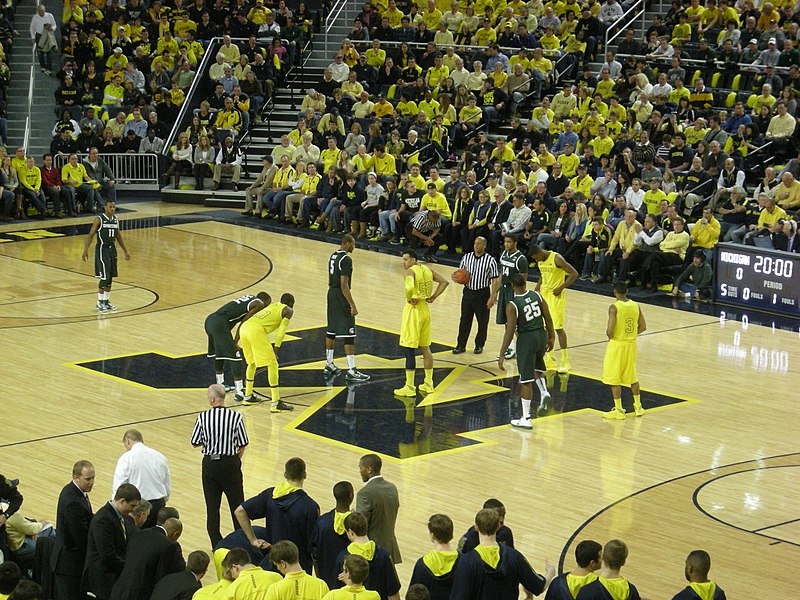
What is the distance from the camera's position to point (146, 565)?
8367mm

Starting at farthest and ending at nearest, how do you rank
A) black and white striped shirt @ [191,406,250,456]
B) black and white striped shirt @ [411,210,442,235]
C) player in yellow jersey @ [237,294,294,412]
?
black and white striped shirt @ [411,210,442,235]
player in yellow jersey @ [237,294,294,412]
black and white striped shirt @ [191,406,250,456]

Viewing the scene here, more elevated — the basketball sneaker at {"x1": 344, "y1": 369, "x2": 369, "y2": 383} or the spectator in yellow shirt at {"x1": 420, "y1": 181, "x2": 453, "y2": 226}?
the spectator in yellow shirt at {"x1": 420, "y1": 181, "x2": 453, "y2": 226}

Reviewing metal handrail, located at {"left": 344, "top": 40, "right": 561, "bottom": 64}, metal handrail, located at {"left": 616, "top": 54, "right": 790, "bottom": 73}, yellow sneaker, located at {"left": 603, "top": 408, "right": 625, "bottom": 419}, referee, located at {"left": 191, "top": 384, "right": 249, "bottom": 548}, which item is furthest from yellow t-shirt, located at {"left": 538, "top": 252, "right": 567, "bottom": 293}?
metal handrail, located at {"left": 344, "top": 40, "right": 561, "bottom": 64}

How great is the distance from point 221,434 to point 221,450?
14cm

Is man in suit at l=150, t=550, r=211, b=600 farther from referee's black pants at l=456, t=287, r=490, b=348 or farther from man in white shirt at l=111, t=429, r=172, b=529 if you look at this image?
referee's black pants at l=456, t=287, r=490, b=348

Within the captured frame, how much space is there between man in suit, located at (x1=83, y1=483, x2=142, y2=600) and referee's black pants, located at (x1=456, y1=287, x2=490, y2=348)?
8.82m

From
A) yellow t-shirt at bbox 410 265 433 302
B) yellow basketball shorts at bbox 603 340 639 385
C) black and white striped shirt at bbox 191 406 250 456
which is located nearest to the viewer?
black and white striped shirt at bbox 191 406 250 456

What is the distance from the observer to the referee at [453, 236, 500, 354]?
17.0 meters

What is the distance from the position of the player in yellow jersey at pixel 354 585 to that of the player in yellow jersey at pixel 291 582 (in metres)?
0.22

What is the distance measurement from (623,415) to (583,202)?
847cm

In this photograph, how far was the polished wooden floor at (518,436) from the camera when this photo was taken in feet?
38.1

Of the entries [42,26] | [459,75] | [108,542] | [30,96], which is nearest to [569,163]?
[459,75]

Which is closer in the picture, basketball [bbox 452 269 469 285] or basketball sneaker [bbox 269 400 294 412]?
basketball sneaker [bbox 269 400 294 412]

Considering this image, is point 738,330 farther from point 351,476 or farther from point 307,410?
point 351,476
